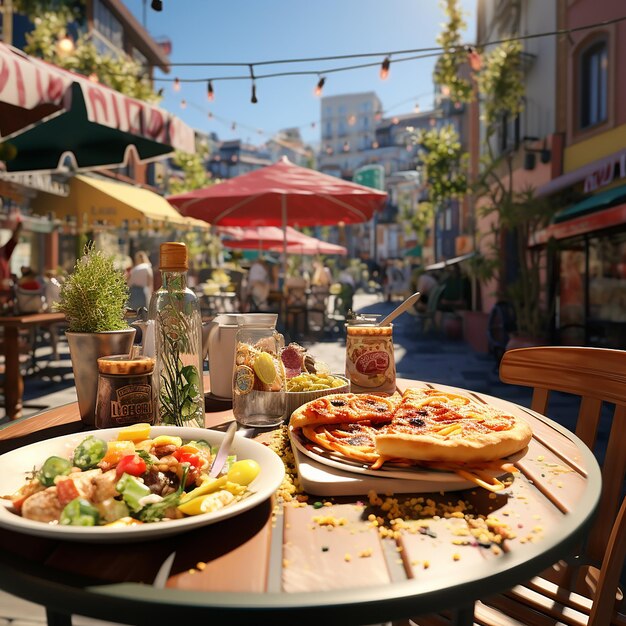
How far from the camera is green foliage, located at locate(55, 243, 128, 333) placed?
1.58 meters

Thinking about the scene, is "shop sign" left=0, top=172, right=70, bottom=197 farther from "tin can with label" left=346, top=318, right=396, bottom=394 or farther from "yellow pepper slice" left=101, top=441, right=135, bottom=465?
"yellow pepper slice" left=101, top=441, right=135, bottom=465

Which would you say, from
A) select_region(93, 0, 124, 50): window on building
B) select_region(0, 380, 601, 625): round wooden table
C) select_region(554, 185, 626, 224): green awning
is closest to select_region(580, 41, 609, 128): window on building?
select_region(554, 185, 626, 224): green awning

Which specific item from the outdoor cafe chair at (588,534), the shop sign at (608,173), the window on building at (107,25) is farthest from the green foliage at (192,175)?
the outdoor cafe chair at (588,534)

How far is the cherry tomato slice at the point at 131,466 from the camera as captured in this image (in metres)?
1.00

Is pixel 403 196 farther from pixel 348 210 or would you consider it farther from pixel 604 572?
pixel 604 572

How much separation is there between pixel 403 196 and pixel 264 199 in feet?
159

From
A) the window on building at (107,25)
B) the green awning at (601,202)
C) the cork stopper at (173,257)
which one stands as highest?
the window on building at (107,25)

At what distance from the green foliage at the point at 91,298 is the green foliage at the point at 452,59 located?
8.63 m

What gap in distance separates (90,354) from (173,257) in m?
0.41

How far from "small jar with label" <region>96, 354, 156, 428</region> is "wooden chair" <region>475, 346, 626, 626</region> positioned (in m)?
1.02

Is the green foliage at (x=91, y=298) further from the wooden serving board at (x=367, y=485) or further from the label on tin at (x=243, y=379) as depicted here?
the wooden serving board at (x=367, y=485)

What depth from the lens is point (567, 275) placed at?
30.2 feet

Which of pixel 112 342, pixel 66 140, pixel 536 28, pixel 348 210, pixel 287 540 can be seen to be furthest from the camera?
pixel 536 28

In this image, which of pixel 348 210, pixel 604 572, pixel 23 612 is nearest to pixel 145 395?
pixel 604 572
